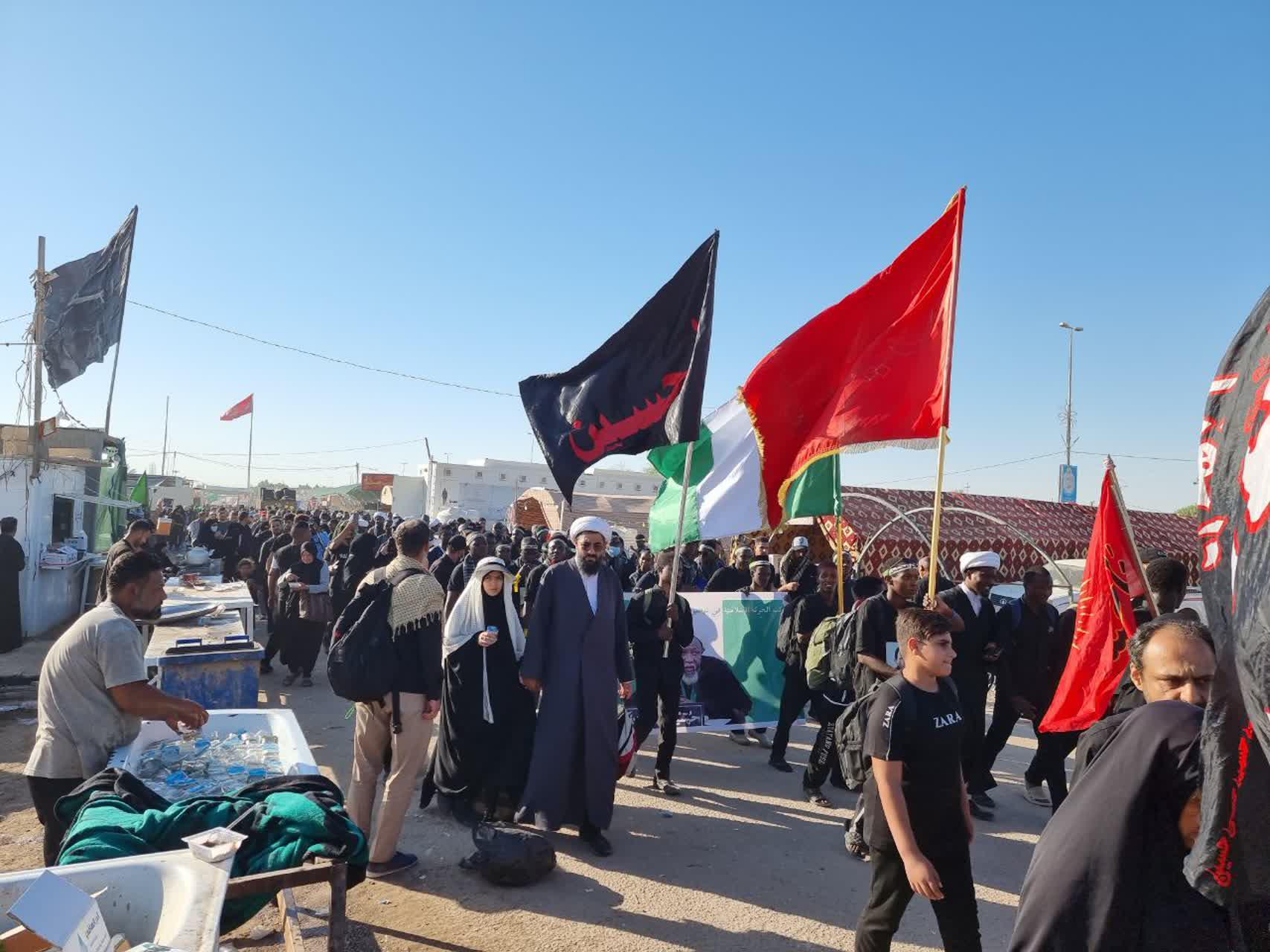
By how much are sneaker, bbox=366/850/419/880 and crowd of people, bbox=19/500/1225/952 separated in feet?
0.04

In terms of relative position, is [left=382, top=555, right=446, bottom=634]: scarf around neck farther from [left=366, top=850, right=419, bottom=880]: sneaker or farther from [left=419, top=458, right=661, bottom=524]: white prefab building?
[left=419, top=458, right=661, bottom=524]: white prefab building

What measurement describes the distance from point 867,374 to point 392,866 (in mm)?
3983

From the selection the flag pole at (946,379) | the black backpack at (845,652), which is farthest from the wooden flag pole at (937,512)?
the black backpack at (845,652)

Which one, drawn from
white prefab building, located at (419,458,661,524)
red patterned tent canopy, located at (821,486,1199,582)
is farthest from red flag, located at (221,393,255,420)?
red patterned tent canopy, located at (821,486,1199,582)

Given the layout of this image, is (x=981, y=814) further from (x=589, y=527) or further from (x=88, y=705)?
(x=88, y=705)

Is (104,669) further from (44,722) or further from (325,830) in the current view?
(325,830)

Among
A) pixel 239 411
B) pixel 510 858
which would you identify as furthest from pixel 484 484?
pixel 510 858

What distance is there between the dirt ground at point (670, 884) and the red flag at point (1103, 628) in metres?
1.24

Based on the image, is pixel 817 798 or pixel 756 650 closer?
pixel 817 798

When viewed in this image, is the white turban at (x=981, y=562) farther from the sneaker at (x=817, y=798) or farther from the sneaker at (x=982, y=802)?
the sneaker at (x=817, y=798)

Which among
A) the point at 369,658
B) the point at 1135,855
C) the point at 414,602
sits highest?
the point at 414,602

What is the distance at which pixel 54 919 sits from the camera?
1.76m

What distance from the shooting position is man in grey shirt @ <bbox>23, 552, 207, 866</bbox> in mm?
3314

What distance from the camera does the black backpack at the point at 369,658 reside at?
14.6ft
